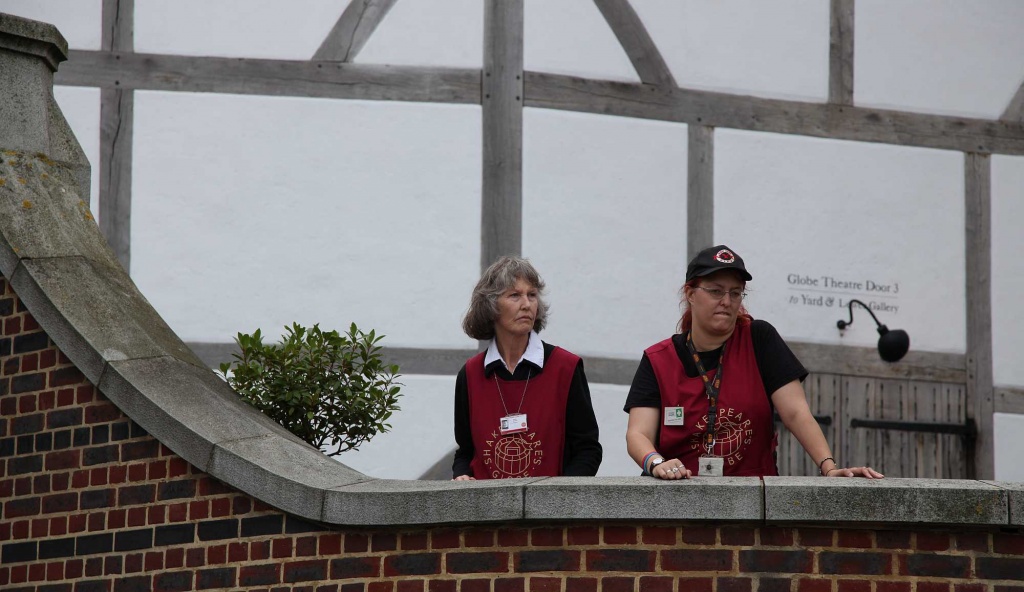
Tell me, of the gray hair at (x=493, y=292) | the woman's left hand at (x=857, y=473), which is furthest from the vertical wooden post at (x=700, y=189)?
the woman's left hand at (x=857, y=473)

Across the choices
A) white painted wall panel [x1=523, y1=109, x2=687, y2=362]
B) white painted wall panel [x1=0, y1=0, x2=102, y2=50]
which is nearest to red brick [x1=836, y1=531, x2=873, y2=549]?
white painted wall panel [x1=523, y1=109, x2=687, y2=362]

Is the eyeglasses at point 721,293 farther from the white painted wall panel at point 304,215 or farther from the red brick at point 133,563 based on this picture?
the white painted wall panel at point 304,215

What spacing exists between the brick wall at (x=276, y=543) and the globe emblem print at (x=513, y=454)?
531 millimetres

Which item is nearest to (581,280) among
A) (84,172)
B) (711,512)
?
(84,172)

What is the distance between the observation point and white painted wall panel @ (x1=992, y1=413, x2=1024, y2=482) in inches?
346

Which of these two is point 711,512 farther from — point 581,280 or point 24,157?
point 581,280

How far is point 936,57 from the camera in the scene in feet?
29.7

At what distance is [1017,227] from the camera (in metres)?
9.06

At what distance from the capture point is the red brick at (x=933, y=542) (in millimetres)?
3932

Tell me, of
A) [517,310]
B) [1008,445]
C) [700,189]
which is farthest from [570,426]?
[1008,445]

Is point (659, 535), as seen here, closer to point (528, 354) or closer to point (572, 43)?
point (528, 354)

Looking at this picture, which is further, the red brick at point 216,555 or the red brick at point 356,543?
the red brick at point 216,555

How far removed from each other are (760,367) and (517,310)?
84cm

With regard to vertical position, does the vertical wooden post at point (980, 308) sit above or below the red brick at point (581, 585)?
above
